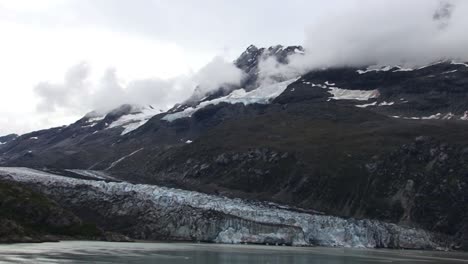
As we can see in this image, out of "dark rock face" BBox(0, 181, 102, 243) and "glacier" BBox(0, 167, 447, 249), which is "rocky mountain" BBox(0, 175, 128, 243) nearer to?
"dark rock face" BBox(0, 181, 102, 243)

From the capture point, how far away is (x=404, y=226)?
198500 mm

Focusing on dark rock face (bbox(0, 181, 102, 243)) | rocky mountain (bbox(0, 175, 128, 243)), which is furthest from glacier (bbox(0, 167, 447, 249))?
dark rock face (bbox(0, 181, 102, 243))

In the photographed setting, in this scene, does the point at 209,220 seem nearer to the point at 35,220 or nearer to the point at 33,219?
the point at 35,220

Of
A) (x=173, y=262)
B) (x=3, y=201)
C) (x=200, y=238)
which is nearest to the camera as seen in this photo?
(x=173, y=262)

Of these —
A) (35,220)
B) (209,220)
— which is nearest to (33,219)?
(35,220)

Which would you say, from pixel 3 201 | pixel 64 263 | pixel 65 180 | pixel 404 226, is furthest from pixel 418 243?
pixel 64 263

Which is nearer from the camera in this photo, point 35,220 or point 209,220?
point 35,220

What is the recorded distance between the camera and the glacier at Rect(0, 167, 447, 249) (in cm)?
16600

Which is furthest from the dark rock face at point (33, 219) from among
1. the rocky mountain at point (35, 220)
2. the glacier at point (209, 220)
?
the glacier at point (209, 220)

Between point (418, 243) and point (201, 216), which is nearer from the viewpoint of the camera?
point (201, 216)

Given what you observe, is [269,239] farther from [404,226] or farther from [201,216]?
[404,226]

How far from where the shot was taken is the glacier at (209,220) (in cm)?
16600

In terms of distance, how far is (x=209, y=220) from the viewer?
551ft

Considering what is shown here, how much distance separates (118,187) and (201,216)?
30.0 m
